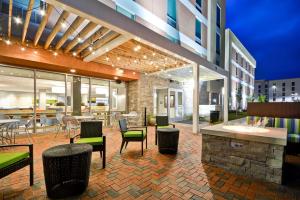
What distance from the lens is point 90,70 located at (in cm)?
594

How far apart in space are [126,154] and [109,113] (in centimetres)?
465

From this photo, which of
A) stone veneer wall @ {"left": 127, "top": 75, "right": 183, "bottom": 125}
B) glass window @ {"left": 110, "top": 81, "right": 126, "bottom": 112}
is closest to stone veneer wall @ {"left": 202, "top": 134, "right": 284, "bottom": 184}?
stone veneer wall @ {"left": 127, "top": 75, "right": 183, "bottom": 125}

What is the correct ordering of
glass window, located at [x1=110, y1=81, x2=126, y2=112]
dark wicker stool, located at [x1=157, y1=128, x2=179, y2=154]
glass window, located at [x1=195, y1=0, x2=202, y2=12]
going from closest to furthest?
dark wicker stool, located at [x1=157, y1=128, x2=179, y2=154] → glass window, located at [x1=110, y1=81, x2=126, y2=112] → glass window, located at [x1=195, y1=0, x2=202, y2=12]

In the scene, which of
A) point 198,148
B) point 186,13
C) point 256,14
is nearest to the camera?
point 198,148

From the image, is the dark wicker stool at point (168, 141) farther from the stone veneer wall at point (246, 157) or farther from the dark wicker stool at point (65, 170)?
the dark wicker stool at point (65, 170)

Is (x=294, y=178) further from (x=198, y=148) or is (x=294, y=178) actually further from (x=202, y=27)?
(x=202, y=27)

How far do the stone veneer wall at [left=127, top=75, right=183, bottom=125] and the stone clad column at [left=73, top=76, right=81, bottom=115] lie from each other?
2703mm

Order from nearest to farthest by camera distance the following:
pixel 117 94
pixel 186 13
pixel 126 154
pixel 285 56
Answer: pixel 126 154
pixel 186 13
pixel 117 94
pixel 285 56

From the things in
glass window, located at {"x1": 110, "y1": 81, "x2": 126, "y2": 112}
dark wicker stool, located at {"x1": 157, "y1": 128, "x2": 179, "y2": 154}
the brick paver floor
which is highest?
glass window, located at {"x1": 110, "y1": 81, "x2": 126, "y2": 112}

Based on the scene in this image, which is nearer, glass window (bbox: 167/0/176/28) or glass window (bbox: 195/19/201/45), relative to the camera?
glass window (bbox: 167/0/176/28)

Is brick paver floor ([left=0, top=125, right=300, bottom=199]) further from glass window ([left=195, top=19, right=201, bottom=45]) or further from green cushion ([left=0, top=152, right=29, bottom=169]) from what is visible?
glass window ([left=195, top=19, right=201, bottom=45])

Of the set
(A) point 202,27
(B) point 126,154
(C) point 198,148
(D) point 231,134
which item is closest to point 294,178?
(D) point 231,134

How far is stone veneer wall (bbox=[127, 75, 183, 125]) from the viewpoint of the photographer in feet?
26.4

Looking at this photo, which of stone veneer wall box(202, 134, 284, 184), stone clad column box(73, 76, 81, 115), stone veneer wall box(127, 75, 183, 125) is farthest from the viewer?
stone veneer wall box(127, 75, 183, 125)
